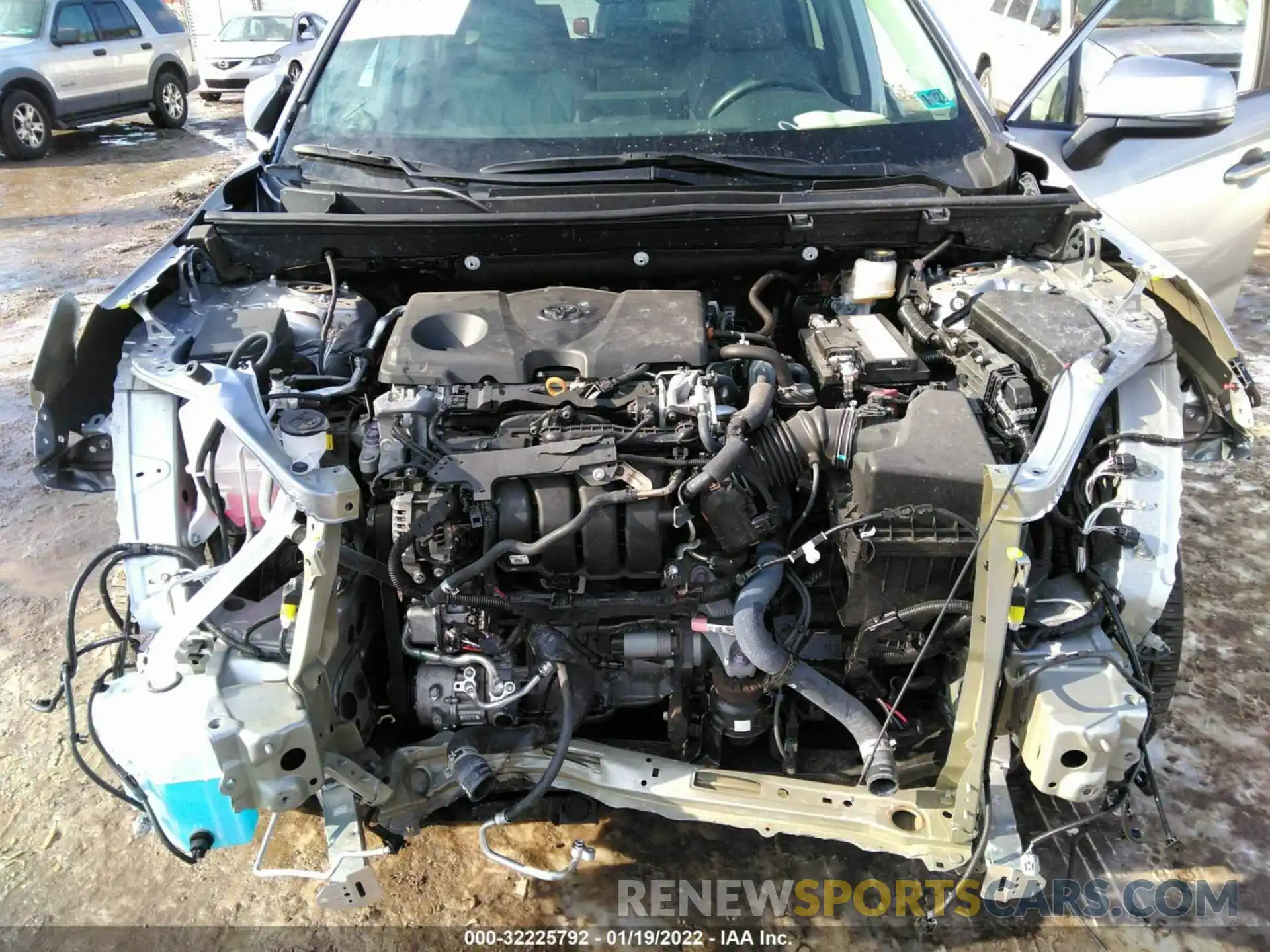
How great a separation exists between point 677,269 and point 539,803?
59.6 inches

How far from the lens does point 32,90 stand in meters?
10.5

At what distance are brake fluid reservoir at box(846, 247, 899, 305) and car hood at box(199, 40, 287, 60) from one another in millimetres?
13778

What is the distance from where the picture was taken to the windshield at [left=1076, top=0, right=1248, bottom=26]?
4465 millimetres

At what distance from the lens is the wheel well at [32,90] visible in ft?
33.5

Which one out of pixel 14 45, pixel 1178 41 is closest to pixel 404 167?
pixel 1178 41

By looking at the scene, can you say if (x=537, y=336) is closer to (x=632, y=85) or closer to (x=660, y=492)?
(x=660, y=492)

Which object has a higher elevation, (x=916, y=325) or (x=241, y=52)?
(x=241, y=52)

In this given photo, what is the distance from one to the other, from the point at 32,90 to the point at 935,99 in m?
11.3

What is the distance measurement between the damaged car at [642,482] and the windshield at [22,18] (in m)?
10.4

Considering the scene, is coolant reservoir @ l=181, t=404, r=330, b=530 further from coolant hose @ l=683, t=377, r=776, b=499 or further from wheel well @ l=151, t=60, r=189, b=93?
wheel well @ l=151, t=60, r=189, b=93

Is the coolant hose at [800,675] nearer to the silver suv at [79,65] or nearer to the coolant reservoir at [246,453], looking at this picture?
the coolant reservoir at [246,453]

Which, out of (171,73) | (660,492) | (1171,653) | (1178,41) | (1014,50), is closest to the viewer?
(660,492)

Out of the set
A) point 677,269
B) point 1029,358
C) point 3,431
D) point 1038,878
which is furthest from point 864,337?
point 3,431

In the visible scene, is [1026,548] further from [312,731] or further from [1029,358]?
[312,731]
